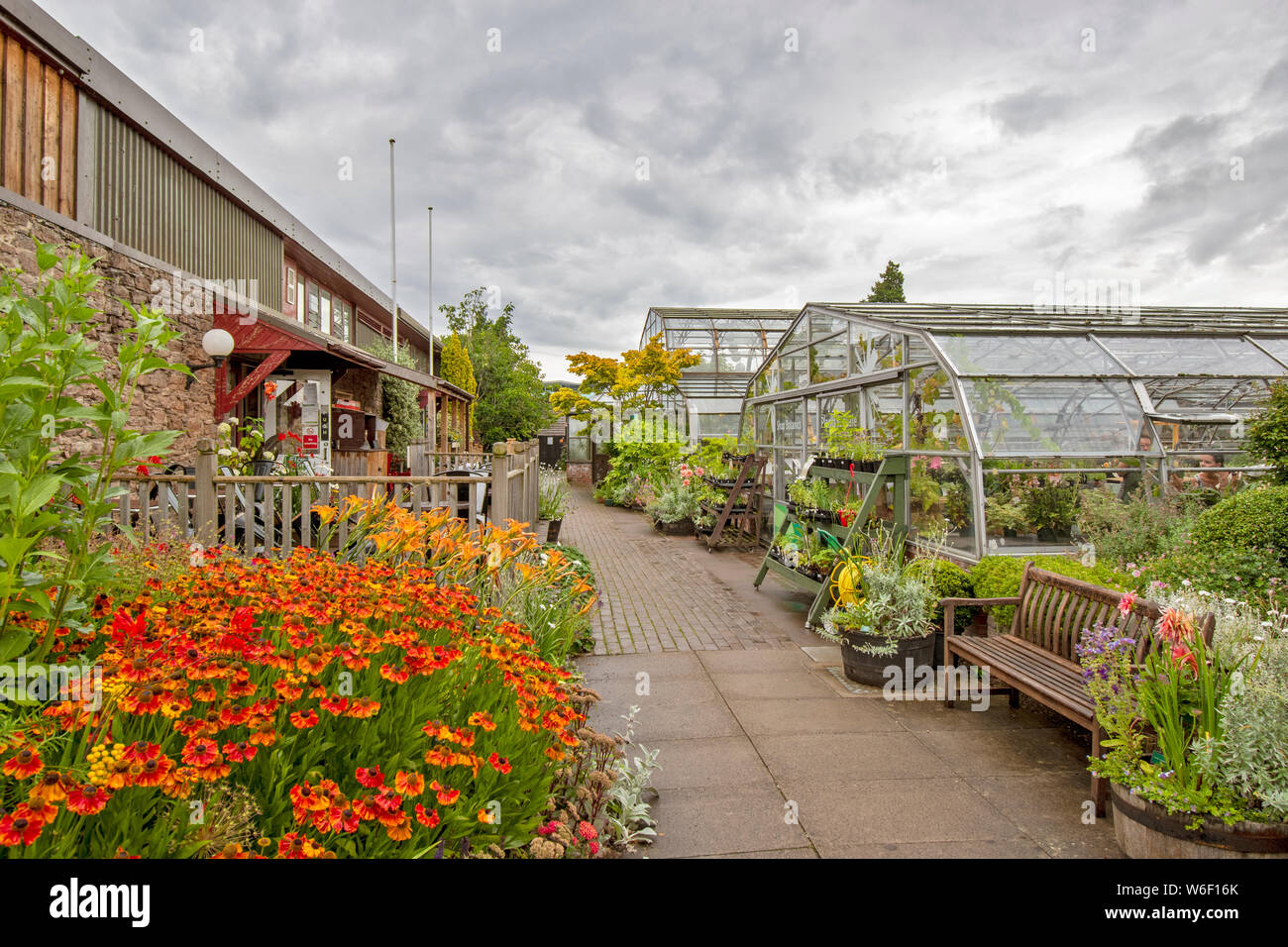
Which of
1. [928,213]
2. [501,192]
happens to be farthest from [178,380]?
[928,213]

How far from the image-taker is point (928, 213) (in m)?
12.1

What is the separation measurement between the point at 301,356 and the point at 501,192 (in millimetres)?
5405

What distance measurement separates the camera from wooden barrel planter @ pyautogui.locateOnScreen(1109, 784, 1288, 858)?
2367 millimetres

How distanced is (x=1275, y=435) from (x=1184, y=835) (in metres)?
3.94

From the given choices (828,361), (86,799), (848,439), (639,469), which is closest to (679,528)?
(639,469)

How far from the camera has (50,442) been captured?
2.15m

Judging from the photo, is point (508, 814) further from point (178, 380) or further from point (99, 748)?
point (178, 380)

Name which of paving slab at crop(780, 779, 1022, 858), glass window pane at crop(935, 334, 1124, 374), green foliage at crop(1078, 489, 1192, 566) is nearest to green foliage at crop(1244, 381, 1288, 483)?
green foliage at crop(1078, 489, 1192, 566)

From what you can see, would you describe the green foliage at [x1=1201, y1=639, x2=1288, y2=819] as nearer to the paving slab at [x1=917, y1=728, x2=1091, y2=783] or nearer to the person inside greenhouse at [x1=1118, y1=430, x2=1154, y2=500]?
the paving slab at [x1=917, y1=728, x2=1091, y2=783]

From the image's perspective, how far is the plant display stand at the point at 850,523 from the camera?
21.1 ft

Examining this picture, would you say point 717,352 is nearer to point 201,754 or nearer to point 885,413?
point 885,413

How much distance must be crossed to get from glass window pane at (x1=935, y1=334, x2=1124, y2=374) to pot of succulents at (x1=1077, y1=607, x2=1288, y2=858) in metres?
4.28

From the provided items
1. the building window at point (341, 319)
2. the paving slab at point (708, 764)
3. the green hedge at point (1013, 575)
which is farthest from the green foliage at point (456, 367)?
the paving slab at point (708, 764)
